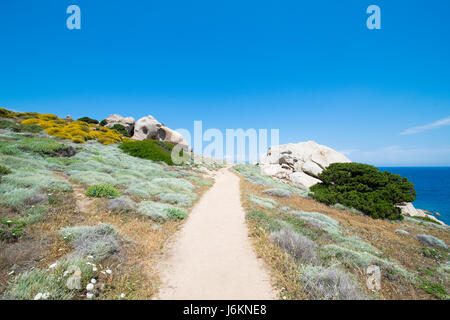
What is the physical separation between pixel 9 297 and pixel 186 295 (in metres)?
3.19

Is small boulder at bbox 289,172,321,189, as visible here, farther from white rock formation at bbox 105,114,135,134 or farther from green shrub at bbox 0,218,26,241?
white rock formation at bbox 105,114,135,134

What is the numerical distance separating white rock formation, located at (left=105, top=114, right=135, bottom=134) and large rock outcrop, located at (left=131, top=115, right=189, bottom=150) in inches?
207

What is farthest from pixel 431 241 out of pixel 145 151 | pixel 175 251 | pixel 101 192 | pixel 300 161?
pixel 145 151

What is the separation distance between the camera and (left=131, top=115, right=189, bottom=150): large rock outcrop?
135 feet

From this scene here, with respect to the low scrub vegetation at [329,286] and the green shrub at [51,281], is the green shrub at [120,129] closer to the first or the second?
the green shrub at [51,281]

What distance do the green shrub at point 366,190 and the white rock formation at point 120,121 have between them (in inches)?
1895

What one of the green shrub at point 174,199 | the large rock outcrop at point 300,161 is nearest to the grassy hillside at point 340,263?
the green shrub at point 174,199

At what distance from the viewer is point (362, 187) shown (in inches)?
674

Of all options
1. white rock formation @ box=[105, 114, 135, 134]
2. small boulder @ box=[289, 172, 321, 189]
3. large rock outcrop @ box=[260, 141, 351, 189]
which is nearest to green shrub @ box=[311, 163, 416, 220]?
small boulder @ box=[289, 172, 321, 189]

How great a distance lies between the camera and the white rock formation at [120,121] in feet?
158

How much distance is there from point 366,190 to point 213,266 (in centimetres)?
1869

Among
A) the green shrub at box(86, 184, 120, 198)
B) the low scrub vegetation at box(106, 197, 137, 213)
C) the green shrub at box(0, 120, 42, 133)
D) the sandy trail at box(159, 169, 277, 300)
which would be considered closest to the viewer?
the sandy trail at box(159, 169, 277, 300)

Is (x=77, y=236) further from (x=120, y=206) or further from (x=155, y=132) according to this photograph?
(x=155, y=132)
